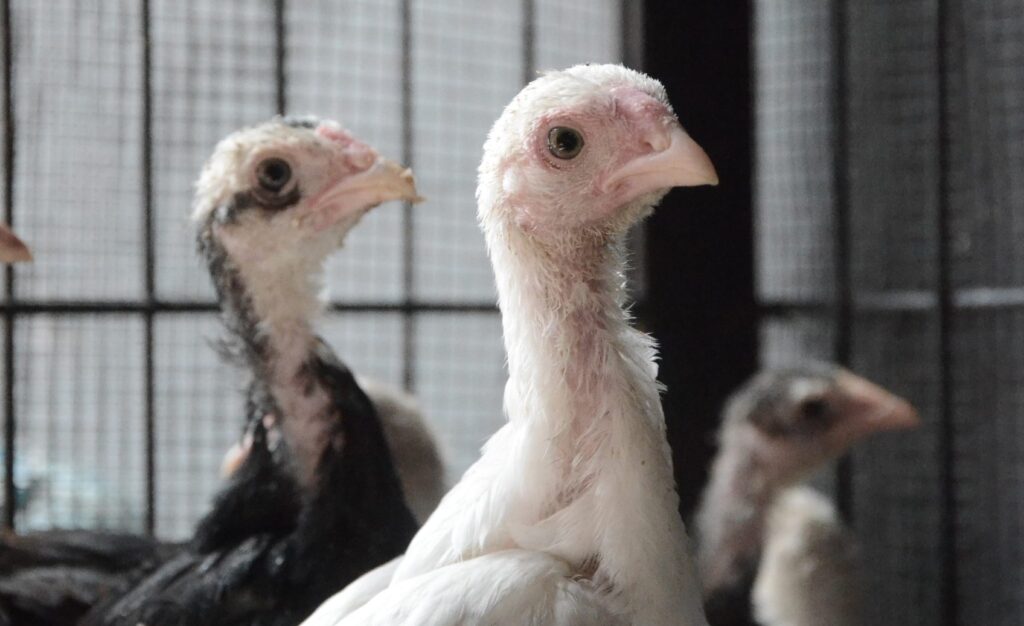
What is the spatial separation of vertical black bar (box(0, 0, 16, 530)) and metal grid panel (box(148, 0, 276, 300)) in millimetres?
291

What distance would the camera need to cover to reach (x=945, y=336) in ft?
10.0

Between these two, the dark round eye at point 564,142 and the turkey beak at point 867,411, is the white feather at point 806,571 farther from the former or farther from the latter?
the dark round eye at point 564,142

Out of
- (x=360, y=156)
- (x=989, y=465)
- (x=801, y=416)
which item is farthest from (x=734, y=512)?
(x=360, y=156)

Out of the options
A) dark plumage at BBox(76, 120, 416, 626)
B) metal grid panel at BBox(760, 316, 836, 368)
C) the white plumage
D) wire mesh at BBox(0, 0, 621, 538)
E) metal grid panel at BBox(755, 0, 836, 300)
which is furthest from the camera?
metal grid panel at BBox(760, 316, 836, 368)

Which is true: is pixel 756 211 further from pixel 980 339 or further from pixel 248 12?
pixel 248 12

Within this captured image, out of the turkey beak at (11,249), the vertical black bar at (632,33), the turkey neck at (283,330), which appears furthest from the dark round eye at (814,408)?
the turkey beak at (11,249)

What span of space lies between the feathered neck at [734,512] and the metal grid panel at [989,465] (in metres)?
0.51

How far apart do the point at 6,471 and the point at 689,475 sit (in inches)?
68.2

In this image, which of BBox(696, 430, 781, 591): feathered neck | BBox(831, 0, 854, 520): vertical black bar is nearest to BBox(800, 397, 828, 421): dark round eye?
BBox(696, 430, 781, 591): feathered neck

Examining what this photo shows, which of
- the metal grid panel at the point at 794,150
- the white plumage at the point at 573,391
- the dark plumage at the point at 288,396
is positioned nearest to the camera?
the white plumage at the point at 573,391

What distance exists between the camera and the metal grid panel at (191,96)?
2559 mm

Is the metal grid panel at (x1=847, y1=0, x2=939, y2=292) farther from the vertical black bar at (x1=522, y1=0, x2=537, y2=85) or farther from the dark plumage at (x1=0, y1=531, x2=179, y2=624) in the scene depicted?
the dark plumage at (x1=0, y1=531, x2=179, y2=624)

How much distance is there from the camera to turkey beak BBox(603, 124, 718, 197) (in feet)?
4.47

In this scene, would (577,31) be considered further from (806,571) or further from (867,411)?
(806,571)
